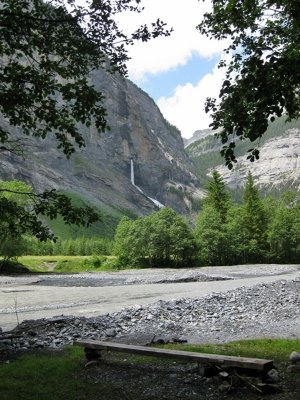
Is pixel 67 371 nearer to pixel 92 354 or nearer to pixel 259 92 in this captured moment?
pixel 92 354

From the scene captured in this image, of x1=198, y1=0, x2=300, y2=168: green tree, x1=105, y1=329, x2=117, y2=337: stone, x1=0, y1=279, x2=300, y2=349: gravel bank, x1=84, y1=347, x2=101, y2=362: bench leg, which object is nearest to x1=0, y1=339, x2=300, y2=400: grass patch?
x1=84, y1=347, x2=101, y2=362: bench leg

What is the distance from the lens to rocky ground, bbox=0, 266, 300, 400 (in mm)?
8812

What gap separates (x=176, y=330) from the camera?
18.5 metres

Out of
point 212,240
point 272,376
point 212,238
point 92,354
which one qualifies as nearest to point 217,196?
point 212,238

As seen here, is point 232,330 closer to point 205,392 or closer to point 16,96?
point 205,392

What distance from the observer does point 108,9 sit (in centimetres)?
802

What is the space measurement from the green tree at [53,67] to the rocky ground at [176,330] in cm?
385

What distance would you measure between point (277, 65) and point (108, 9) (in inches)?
160

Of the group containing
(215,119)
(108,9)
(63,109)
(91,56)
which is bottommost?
(215,119)

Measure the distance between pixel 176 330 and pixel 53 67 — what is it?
1338 cm

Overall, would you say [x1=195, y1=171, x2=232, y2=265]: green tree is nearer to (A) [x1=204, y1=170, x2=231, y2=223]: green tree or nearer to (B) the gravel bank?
(A) [x1=204, y1=170, x2=231, y2=223]: green tree

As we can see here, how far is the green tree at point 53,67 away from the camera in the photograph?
788cm

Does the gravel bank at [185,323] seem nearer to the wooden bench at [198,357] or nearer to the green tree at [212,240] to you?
the wooden bench at [198,357]

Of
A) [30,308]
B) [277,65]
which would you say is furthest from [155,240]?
[277,65]
